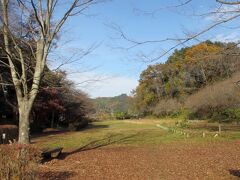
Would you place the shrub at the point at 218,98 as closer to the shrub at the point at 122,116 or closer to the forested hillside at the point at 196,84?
the forested hillside at the point at 196,84

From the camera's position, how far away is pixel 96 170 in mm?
11531

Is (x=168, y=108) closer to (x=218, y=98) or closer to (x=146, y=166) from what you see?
(x=218, y=98)

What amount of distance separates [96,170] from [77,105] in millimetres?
34542

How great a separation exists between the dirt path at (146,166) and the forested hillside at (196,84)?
8.74ft

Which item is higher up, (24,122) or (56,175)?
(24,122)

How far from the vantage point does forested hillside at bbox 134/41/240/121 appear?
6668 mm

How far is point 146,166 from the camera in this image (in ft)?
39.4

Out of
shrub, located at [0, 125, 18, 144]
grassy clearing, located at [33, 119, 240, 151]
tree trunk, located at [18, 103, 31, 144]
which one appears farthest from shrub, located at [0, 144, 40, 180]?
shrub, located at [0, 125, 18, 144]

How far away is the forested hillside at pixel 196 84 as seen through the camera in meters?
6.67

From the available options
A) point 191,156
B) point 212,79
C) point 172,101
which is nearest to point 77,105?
point 212,79

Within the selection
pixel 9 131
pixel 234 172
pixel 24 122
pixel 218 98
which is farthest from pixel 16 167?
pixel 218 98

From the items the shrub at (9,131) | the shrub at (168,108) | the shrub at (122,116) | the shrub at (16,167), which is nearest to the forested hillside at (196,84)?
the shrub at (168,108)

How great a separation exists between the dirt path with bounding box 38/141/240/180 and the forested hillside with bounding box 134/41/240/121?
2.66 meters

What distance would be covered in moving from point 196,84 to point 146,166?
144ft
